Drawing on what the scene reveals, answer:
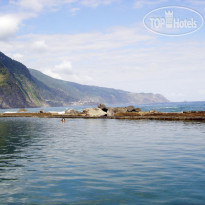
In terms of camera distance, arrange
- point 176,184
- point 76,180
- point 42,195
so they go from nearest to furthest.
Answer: point 42,195
point 176,184
point 76,180

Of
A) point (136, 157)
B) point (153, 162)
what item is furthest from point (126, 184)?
point (136, 157)

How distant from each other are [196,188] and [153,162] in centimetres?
578

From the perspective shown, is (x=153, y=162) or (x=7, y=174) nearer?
(x=7, y=174)

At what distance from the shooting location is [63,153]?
22.3 m

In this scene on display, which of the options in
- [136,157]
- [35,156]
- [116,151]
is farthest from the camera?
[116,151]

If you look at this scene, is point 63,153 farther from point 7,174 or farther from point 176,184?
point 176,184

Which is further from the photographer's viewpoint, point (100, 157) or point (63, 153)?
point (63, 153)

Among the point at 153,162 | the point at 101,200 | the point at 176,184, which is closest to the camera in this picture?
the point at 101,200

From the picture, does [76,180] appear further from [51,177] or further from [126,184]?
[126,184]

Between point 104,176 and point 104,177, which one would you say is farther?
point 104,176

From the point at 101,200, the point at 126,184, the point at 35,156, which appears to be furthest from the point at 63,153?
the point at 101,200

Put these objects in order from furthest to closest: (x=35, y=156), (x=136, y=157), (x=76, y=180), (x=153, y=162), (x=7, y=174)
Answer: (x=35, y=156) < (x=136, y=157) < (x=153, y=162) < (x=7, y=174) < (x=76, y=180)

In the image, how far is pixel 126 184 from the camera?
43.0 feet

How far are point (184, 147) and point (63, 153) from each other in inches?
423
